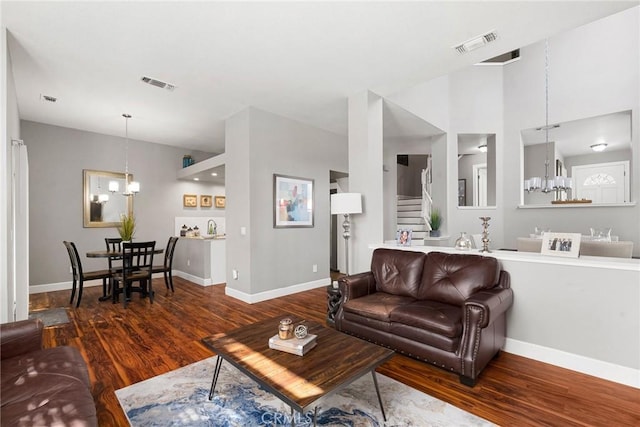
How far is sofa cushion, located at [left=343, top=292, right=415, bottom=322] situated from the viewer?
2.71 meters

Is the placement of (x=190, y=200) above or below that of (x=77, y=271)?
above

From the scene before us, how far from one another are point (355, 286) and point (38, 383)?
7.83 feet

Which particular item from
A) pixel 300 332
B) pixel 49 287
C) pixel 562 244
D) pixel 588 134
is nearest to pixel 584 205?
pixel 588 134

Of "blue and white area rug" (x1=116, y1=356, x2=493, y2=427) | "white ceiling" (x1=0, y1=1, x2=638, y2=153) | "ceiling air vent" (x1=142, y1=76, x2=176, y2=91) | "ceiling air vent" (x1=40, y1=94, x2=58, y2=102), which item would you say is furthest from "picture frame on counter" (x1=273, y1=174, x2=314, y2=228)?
"ceiling air vent" (x1=40, y1=94, x2=58, y2=102)

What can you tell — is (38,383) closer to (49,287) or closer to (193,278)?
(193,278)

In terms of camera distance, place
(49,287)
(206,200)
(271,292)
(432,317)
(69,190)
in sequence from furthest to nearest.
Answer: (206,200) → (69,190) → (49,287) → (271,292) → (432,317)

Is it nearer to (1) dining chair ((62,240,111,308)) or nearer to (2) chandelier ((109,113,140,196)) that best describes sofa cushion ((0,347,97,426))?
(1) dining chair ((62,240,111,308))

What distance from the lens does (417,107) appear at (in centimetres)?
485

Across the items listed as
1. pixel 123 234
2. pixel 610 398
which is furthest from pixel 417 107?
pixel 123 234

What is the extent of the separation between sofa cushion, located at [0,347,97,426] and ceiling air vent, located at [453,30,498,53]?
12.3ft

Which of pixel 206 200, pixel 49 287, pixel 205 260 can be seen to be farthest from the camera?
pixel 206 200

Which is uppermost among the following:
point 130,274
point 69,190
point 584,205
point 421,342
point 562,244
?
point 69,190

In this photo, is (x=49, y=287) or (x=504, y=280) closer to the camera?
(x=504, y=280)

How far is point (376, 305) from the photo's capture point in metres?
2.80
